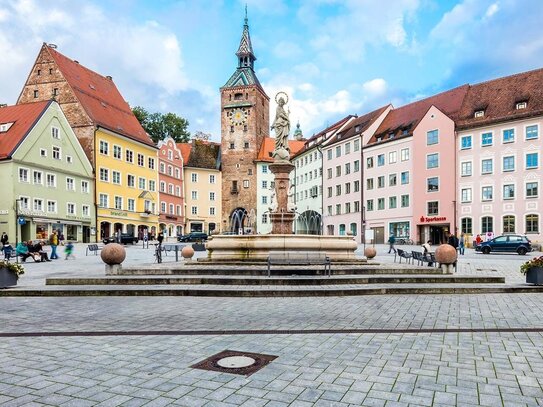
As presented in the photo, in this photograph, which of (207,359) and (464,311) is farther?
(464,311)

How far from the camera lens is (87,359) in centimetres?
598

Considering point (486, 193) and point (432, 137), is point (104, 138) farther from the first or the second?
point (486, 193)

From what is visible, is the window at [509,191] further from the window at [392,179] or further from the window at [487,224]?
the window at [392,179]

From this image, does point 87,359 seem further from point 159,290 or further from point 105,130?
point 105,130

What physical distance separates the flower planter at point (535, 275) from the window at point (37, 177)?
137 feet

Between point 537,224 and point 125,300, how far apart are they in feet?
139

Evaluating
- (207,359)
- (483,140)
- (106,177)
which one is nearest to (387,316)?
(207,359)

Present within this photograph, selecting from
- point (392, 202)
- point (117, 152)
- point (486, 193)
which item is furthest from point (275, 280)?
point (117, 152)

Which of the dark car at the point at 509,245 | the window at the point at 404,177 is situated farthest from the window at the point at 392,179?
the dark car at the point at 509,245

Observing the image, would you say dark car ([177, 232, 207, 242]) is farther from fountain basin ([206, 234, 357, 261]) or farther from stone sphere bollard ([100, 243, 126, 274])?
stone sphere bollard ([100, 243, 126, 274])

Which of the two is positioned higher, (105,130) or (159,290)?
(105,130)

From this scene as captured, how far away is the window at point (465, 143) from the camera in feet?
160

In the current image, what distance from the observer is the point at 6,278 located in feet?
41.7

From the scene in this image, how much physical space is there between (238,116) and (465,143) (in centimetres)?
4354
